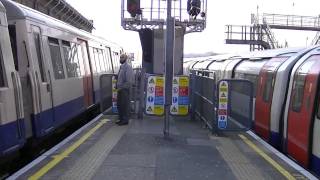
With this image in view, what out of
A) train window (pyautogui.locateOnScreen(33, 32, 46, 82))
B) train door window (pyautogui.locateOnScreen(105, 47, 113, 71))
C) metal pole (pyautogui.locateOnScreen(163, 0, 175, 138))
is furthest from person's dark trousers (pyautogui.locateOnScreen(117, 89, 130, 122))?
train door window (pyautogui.locateOnScreen(105, 47, 113, 71))

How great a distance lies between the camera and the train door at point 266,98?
11.7 metres

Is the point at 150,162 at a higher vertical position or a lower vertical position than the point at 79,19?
lower

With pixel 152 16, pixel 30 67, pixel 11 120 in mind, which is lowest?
pixel 11 120

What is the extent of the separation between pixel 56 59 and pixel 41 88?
77.2 inches

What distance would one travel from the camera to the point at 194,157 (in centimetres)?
863

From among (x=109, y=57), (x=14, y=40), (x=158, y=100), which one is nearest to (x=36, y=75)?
(x=14, y=40)

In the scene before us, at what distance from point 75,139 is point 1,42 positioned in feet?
8.87

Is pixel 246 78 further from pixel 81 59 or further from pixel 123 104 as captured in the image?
pixel 81 59

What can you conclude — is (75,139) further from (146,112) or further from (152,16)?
(152,16)

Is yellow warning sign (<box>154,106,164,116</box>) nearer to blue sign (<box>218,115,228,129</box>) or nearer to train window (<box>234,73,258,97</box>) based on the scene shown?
train window (<box>234,73,258,97</box>)

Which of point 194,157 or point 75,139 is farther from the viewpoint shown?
point 75,139

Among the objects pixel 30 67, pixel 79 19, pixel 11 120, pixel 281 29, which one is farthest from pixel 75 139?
pixel 281 29

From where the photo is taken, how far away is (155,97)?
43.5 feet

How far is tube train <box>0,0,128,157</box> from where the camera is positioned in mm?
8023
